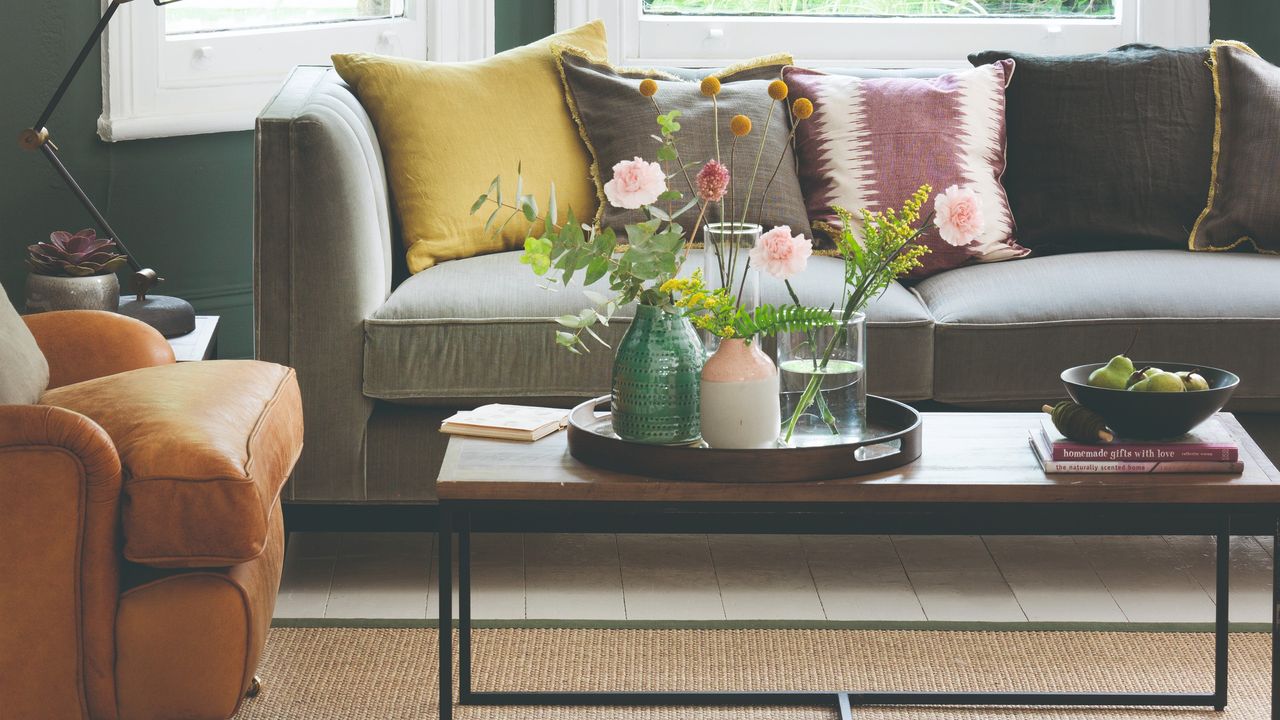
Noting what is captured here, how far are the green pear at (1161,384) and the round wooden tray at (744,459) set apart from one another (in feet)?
0.95

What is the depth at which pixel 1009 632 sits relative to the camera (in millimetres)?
2336

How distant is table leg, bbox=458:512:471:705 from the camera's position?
1.86 m

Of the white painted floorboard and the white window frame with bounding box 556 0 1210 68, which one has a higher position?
the white window frame with bounding box 556 0 1210 68

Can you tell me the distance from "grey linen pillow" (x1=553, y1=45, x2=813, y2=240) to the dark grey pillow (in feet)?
1.74

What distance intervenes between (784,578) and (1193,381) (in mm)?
970

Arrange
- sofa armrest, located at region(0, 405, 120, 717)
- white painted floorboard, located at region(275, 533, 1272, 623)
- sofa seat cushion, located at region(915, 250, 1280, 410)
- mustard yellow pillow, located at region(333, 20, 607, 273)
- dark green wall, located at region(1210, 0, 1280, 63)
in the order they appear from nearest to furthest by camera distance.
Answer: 1. sofa armrest, located at region(0, 405, 120, 717)
2. white painted floorboard, located at region(275, 533, 1272, 623)
3. sofa seat cushion, located at region(915, 250, 1280, 410)
4. mustard yellow pillow, located at region(333, 20, 607, 273)
5. dark green wall, located at region(1210, 0, 1280, 63)

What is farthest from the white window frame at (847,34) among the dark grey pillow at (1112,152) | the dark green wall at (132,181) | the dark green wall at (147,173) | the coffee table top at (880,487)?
the coffee table top at (880,487)

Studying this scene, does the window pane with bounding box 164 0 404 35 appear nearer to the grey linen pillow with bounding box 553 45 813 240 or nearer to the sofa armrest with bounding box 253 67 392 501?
the grey linen pillow with bounding box 553 45 813 240

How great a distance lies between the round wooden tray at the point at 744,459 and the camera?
5.61 feet

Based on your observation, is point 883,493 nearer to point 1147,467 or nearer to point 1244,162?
point 1147,467

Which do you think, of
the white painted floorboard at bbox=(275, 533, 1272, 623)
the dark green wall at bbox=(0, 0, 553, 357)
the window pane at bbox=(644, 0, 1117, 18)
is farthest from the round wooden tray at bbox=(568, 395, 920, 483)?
the window pane at bbox=(644, 0, 1117, 18)

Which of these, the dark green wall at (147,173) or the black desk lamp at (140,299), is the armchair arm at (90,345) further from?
the dark green wall at (147,173)

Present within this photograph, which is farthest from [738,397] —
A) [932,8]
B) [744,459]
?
[932,8]

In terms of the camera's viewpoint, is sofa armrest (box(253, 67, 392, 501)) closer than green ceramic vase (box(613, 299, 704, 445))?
No
